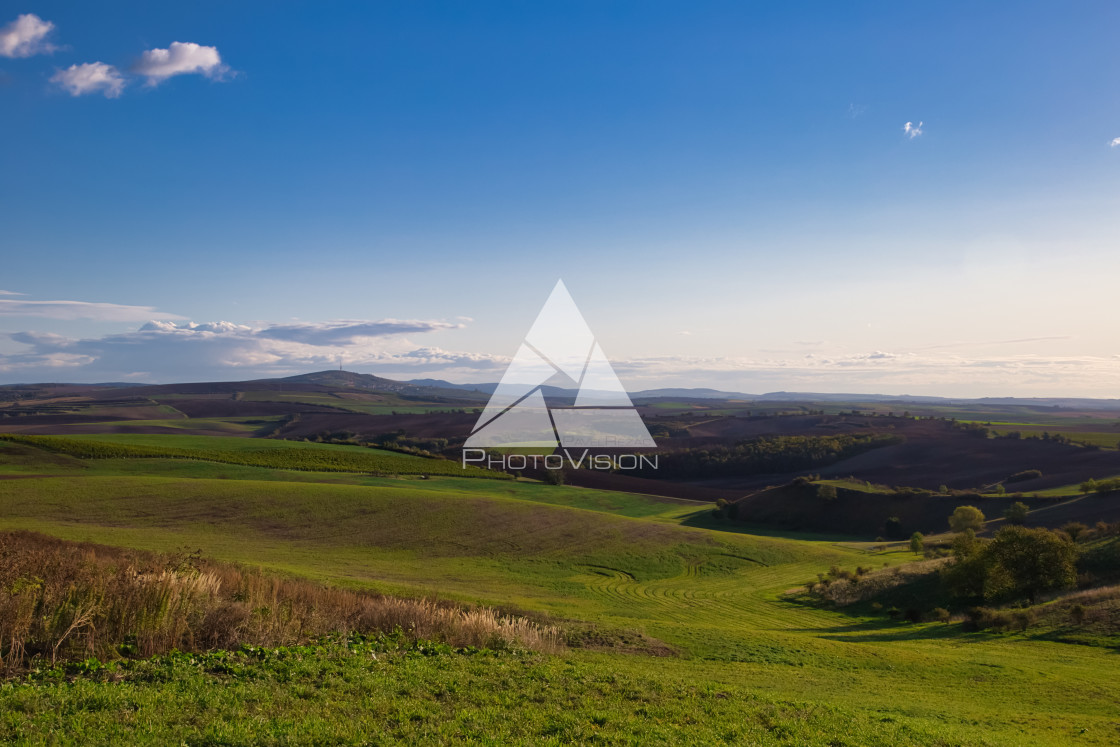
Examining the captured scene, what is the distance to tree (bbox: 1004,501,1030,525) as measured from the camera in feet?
173

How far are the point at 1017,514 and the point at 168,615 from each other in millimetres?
63159

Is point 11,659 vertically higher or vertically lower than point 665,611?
higher

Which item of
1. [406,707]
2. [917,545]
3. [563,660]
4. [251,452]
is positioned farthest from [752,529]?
[406,707]

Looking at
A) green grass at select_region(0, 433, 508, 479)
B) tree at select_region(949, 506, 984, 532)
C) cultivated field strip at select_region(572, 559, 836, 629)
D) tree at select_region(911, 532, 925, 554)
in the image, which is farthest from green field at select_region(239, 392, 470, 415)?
tree at select_region(911, 532, 925, 554)

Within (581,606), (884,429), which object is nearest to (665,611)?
(581,606)

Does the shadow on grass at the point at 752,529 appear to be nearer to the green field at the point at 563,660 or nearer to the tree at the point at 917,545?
Answer: the green field at the point at 563,660

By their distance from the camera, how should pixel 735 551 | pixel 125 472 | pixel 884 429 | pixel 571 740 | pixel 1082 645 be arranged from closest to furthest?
1. pixel 571 740
2. pixel 1082 645
3. pixel 735 551
4. pixel 125 472
5. pixel 884 429

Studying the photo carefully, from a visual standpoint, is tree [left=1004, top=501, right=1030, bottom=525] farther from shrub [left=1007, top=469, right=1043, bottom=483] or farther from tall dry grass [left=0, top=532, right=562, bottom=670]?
tall dry grass [left=0, top=532, right=562, bottom=670]

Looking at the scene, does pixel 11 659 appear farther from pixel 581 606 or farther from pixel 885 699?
pixel 581 606

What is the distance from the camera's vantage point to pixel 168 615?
1134 cm

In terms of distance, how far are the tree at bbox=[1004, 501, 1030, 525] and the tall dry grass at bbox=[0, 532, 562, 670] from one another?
54.1m

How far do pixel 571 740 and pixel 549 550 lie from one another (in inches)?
1399

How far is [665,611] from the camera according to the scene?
28.9 metres

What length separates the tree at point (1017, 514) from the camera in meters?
52.8
